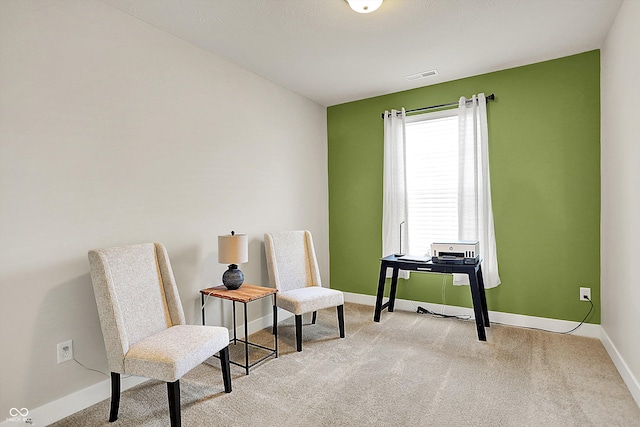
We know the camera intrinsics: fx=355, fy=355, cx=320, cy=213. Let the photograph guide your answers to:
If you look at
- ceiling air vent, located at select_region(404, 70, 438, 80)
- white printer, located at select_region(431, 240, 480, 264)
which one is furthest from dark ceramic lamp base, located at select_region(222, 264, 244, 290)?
ceiling air vent, located at select_region(404, 70, 438, 80)

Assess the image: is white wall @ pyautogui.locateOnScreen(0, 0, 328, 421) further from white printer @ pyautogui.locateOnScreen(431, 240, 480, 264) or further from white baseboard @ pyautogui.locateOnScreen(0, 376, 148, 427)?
white printer @ pyautogui.locateOnScreen(431, 240, 480, 264)

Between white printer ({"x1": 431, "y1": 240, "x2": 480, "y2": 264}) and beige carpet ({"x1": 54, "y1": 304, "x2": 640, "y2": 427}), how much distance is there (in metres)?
0.69

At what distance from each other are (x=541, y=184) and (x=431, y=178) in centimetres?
103

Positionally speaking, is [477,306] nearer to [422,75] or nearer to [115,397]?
[422,75]

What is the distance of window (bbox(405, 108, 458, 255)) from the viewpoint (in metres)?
3.78

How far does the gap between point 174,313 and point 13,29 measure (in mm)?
1836

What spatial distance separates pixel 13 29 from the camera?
190cm

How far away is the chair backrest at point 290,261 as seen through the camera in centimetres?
330

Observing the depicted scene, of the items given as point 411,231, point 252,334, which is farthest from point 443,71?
point 252,334

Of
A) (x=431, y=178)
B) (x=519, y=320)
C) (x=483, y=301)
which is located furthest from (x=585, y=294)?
(x=431, y=178)

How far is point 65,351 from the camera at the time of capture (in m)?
2.09

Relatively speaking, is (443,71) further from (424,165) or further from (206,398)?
(206,398)

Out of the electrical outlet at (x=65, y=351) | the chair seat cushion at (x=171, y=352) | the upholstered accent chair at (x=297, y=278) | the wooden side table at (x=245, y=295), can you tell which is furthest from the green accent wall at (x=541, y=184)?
the electrical outlet at (x=65, y=351)

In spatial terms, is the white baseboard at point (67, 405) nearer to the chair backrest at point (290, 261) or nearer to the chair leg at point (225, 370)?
the chair leg at point (225, 370)
